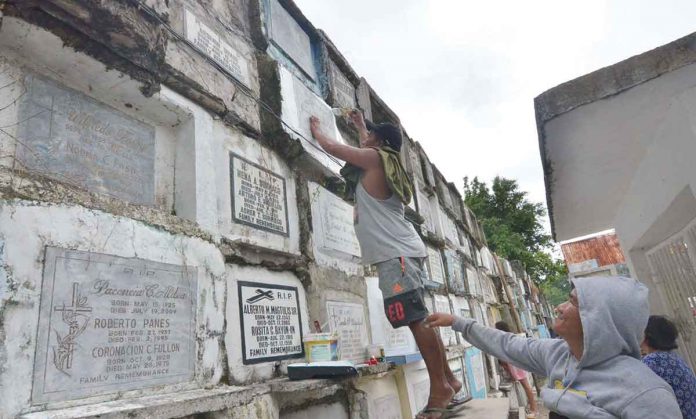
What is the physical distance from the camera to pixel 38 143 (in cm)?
169

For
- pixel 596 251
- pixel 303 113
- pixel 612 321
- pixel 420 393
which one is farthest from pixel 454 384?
pixel 596 251

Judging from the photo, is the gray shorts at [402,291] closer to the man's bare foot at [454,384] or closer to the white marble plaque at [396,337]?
the man's bare foot at [454,384]

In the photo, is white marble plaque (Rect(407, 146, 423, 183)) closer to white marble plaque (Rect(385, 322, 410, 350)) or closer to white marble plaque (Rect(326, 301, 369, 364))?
white marble plaque (Rect(385, 322, 410, 350))

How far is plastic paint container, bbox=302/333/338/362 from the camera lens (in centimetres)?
248

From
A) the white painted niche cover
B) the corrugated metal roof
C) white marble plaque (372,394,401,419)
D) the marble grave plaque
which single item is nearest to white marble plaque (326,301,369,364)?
white marble plaque (372,394,401,419)

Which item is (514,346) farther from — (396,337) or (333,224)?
(396,337)

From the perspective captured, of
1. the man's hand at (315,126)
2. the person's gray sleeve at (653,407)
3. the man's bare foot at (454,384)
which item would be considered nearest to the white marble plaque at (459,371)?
the man's bare foot at (454,384)

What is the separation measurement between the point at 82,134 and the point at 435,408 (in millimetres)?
2388

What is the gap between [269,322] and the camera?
2.48m

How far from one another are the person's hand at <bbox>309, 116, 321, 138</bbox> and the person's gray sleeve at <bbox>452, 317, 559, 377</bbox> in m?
1.88

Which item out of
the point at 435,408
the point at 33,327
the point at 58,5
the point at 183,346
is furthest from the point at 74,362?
the point at 435,408

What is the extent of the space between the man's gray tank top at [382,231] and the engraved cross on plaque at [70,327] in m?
1.63

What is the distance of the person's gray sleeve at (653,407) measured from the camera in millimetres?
1412

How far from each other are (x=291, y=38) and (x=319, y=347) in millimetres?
3008
